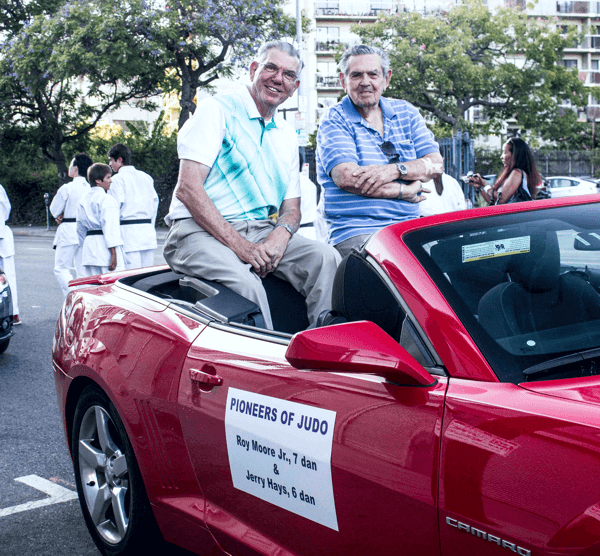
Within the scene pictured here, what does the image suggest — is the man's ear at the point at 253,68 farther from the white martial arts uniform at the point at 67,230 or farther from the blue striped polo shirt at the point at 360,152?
the white martial arts uniform at the point at 67,230

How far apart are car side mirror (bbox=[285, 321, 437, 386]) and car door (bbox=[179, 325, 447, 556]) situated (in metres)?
0.02

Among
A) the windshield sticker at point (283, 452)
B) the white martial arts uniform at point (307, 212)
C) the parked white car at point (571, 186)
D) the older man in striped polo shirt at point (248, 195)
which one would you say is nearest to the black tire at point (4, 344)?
the white martial arts uniform at point (307, 212)

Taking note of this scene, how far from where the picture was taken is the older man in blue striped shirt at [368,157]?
3.58 metres

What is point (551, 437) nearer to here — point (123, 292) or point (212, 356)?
point (212, 356)

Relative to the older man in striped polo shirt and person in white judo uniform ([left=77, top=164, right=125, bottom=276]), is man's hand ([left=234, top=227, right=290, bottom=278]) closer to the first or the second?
the older man in striped polo shirt

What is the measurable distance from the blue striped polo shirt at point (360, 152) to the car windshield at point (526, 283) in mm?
1327

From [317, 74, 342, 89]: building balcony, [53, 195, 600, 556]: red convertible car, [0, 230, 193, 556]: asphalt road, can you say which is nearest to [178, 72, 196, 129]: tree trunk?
[0, 230, 193, 556]: asphalt road

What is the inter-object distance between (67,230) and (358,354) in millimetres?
8595

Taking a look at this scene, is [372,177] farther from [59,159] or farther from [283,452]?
[59,159]

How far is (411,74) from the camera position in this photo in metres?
39.9

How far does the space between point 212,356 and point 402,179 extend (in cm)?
149

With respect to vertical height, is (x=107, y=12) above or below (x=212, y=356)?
above

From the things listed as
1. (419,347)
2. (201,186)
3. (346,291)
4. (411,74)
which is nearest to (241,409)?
(346,291)

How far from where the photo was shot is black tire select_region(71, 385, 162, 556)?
2.92 metres
